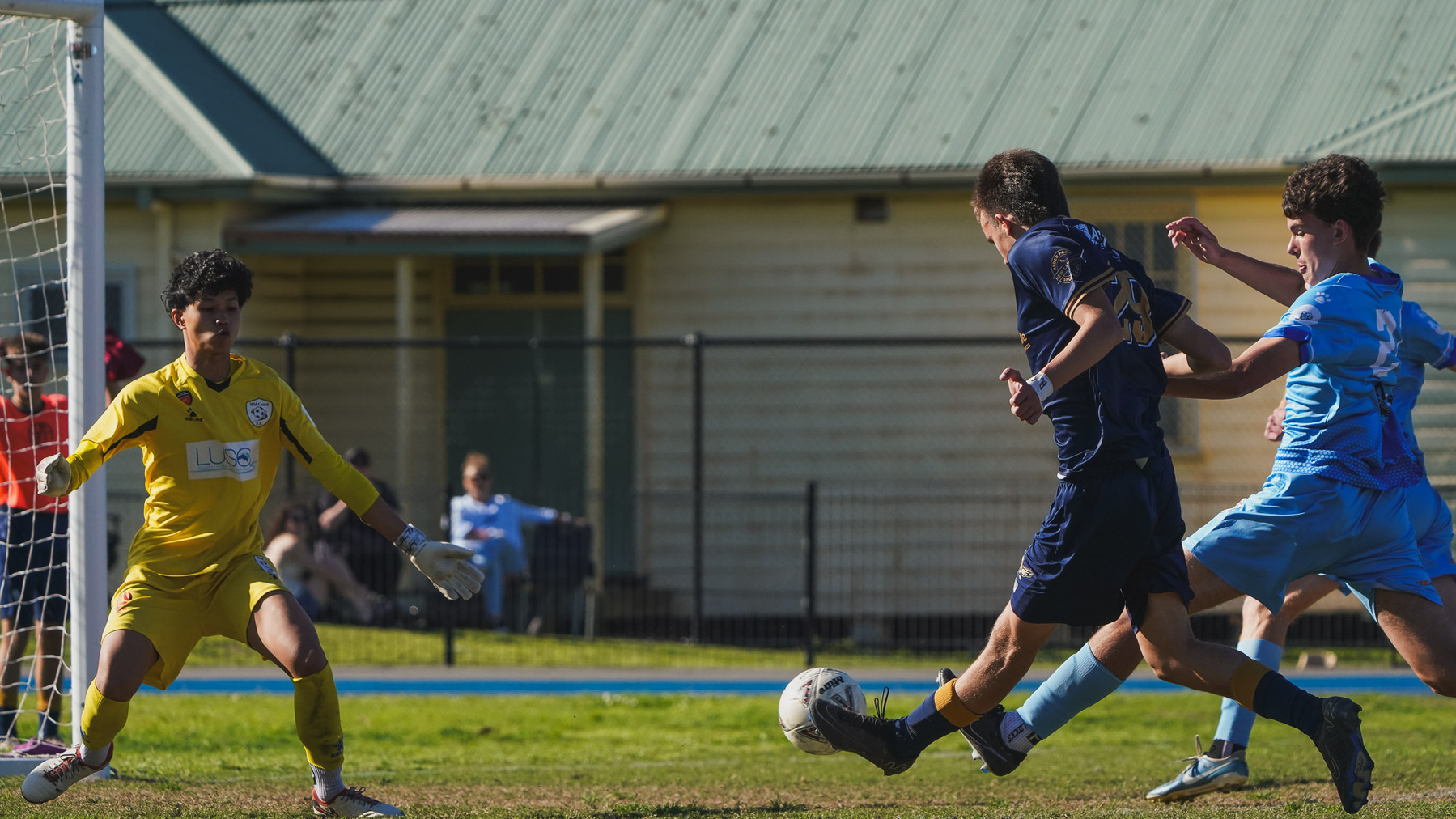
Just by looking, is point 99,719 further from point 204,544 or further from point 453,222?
point 453,222

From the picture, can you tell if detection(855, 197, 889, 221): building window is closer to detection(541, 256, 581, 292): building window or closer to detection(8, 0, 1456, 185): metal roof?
detection(8, 0, 1456, 185): metal roof

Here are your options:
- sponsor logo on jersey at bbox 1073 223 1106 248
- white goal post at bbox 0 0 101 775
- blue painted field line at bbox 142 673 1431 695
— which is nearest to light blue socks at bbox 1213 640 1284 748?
sponsor logo on jersey at bbox 1073 223 1106 248

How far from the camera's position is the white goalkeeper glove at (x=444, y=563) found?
5.39 metres

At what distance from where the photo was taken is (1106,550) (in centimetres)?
466

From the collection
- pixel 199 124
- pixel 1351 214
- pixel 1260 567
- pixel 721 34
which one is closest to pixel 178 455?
pixel 1260 567

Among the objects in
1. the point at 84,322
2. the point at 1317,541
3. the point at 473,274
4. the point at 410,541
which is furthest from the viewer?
the point at 473,274

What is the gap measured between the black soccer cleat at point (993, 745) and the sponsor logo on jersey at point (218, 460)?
105 inches

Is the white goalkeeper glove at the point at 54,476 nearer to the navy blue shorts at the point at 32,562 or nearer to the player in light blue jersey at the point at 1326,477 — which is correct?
the navy blue shorts at the point at 32,562

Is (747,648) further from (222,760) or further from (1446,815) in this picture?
(1446,815)

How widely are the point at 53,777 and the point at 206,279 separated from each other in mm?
1814

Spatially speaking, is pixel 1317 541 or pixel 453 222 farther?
pixel 453 222

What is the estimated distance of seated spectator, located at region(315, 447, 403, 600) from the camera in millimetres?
12453

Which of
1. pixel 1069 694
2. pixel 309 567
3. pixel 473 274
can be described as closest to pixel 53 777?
pixel 1069 694

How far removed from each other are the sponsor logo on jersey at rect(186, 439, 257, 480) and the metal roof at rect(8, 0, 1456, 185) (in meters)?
9.21
